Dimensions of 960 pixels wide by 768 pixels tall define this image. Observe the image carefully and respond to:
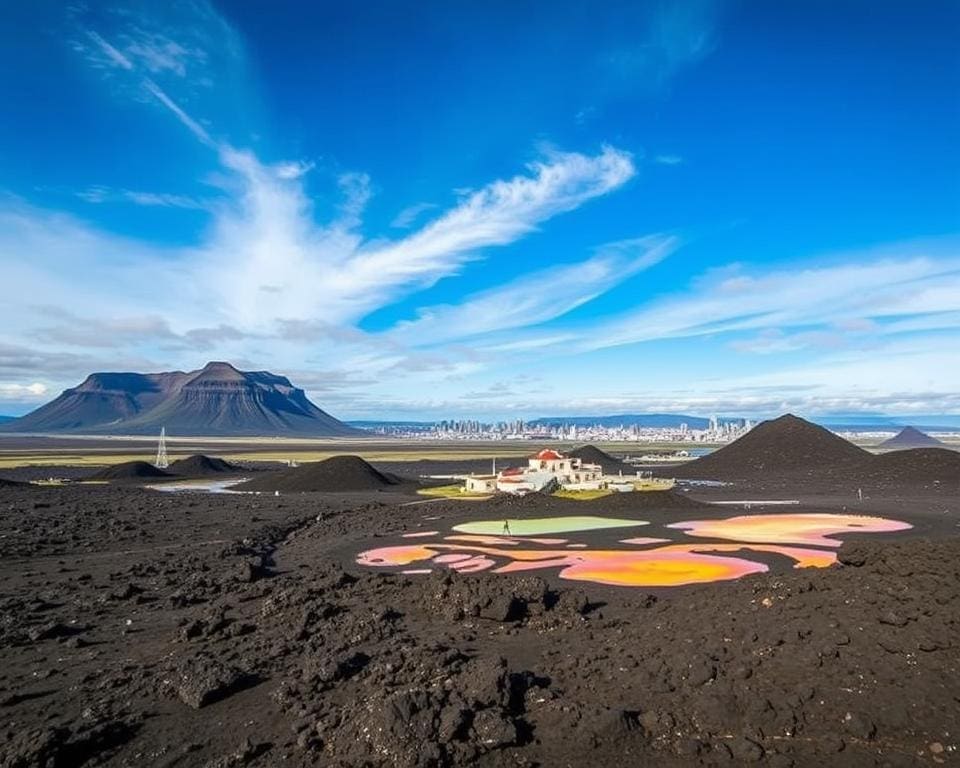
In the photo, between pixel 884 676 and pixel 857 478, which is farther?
pixel 857 478

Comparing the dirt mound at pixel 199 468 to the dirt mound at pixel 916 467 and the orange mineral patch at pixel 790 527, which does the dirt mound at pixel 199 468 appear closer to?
the orange mineral patch at pixel 790 527

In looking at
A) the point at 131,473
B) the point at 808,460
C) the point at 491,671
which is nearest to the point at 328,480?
the point at 131,473

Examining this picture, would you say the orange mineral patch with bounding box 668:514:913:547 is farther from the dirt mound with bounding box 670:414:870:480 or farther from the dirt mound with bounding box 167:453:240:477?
the dirt mound with bounding box 167:453:240:477

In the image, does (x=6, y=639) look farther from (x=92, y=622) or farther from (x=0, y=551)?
(x=0, y=551)

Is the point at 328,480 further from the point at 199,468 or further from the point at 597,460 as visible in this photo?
the point at 597,460

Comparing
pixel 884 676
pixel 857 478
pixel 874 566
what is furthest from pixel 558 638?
pixel 857 478

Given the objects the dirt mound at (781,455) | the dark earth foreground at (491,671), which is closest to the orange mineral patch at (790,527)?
the dark earth foreground at (491,671)

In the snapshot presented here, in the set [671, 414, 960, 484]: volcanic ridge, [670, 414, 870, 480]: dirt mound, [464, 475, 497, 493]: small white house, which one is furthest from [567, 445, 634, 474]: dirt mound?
[464, 475, 497, 493]: small white house
